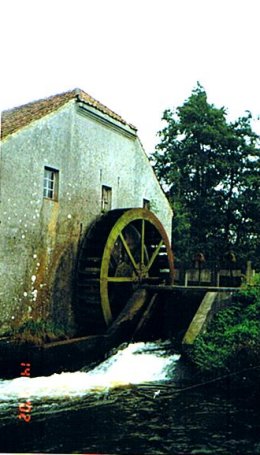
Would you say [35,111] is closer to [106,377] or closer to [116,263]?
[116,263]

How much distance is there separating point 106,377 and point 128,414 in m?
1.93

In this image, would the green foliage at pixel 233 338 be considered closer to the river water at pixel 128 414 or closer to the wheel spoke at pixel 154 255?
the river water at pixel 128 414

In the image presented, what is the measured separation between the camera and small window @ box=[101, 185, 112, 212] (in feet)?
32.4

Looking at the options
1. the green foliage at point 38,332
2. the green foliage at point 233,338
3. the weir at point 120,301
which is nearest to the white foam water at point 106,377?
the weir at point 120,301

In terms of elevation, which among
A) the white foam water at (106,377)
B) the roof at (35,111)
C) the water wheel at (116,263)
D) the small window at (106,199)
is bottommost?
the white foam water at (106,377)

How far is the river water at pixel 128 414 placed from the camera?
12.6 ft

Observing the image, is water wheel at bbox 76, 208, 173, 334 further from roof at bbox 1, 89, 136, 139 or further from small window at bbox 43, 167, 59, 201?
roof at bbox 1, 89, 136, 139

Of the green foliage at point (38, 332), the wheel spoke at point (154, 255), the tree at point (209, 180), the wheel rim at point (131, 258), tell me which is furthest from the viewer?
the tree at point (209, 180)

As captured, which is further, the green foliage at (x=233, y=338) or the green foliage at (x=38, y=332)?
the green foliage at (x=38, y=332)

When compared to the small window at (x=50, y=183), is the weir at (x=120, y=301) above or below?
below

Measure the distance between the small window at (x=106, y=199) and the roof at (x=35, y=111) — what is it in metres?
1.50

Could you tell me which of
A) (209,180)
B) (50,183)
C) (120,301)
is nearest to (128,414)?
(50,183)

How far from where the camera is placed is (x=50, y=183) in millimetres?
8398

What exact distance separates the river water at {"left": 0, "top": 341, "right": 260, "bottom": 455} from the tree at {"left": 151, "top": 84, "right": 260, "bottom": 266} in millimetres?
7948
